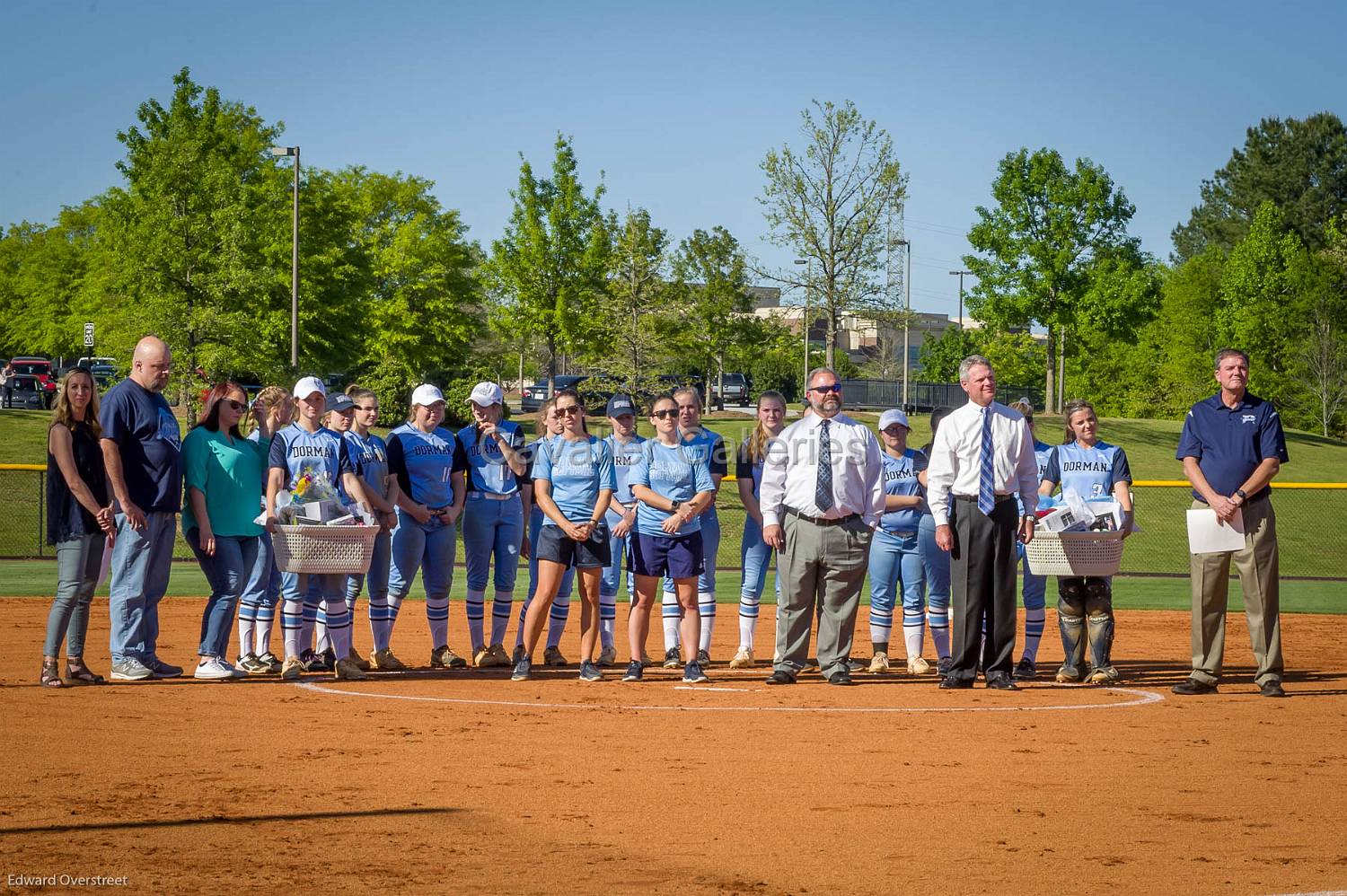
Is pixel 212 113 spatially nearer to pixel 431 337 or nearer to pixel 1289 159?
pixel 431 337

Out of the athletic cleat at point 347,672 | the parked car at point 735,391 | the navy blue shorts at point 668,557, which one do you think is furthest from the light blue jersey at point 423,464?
the parked car at point 735,391

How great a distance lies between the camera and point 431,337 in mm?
49094

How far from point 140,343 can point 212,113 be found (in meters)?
30.3

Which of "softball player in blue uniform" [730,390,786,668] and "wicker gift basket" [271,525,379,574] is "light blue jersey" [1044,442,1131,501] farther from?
"wicker gift basket" [271,525,379,574]

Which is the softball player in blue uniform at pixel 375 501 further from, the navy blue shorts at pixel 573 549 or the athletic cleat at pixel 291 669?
the navy blue shorts at pixel 573 549

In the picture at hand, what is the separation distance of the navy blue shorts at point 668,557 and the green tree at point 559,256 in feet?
101

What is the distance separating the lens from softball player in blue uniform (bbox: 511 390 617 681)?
366 inches

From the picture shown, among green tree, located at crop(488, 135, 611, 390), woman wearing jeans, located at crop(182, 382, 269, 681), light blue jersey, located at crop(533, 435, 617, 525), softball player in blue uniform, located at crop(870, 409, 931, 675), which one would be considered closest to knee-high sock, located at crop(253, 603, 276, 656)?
woman wearing jeans, located at crop(182, 382, 269, 681)

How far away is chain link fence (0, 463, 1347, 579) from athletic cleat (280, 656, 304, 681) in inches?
445

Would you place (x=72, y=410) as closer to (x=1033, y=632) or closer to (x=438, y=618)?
(x=438, y=618)

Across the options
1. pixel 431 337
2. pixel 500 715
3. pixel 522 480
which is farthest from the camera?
pixel 431 337

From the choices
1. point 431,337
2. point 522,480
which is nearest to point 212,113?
point 431,337

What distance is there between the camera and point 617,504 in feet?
33.0

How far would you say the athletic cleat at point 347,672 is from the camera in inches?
370
